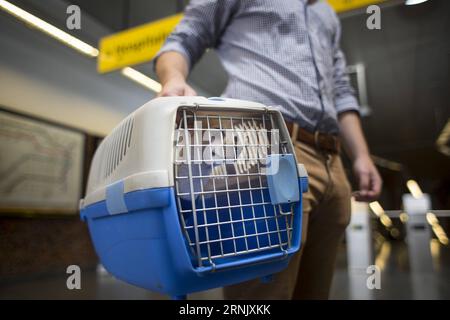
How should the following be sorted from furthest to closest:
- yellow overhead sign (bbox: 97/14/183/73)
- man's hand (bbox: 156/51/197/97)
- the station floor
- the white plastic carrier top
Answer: yellow overhead sign (bbox: 97/14/183/73) → the station floor → man's hand (bbox: 156/51/197/97) → the white plastic carrier top

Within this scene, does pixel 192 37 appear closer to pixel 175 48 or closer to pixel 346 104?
pixel 175 48

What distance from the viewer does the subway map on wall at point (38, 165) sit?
1.55 ft

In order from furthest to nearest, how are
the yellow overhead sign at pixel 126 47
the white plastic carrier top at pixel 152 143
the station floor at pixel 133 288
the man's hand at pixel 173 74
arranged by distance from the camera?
the yellow overhead sign at pixel 126 47, the station floor at pixel 133 288, the man's hand at pixel 173 74, the white plastic carrier top at pixel 152 143

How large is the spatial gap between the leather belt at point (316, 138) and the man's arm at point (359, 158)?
8 cm

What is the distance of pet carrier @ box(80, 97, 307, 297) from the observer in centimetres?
27

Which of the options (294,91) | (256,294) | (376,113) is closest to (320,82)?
(294,91)

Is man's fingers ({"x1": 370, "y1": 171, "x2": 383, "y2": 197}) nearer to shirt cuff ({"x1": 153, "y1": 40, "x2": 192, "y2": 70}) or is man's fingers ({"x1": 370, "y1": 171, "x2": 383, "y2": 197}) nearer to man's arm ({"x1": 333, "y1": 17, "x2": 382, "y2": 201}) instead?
man's arm ({"x1": 333, "y1": 17, "x2": 382, "y2": 201})

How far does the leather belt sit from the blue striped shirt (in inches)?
0.4

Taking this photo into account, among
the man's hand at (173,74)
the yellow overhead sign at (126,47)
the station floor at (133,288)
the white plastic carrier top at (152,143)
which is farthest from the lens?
the yellow overhead sign at (126,47)

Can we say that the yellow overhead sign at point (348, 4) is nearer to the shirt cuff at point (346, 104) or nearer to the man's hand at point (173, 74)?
the shirt cuff at point (346, 104)
